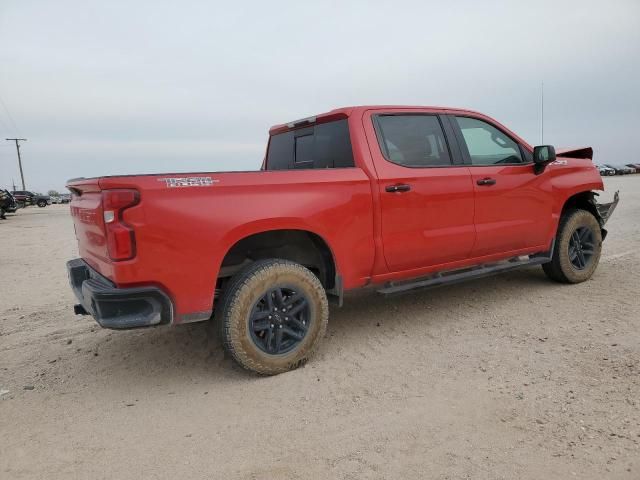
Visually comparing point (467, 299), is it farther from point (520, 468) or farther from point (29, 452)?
point (29, 452)

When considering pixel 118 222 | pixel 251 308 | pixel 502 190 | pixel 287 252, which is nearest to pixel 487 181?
Result: pixel 502 190

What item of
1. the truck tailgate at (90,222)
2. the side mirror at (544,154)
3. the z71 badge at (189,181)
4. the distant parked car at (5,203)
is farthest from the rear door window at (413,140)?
the distant parked car at (5,203)

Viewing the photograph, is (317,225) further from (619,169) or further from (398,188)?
(619,169)

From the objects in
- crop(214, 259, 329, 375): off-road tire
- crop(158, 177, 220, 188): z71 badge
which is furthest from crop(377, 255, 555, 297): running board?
crop(158, 177, 220, 188): z71 badge

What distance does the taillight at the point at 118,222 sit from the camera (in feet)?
9.02

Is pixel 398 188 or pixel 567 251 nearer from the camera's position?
pixel 398 188

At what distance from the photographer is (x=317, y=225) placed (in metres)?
3.39

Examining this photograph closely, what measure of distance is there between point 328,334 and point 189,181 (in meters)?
1.89

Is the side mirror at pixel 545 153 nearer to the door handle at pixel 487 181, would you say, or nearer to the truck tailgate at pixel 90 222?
the door handle at pixel 487 181

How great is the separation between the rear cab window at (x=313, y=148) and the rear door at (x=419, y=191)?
23 centimetres

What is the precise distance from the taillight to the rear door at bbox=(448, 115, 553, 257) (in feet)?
9.54

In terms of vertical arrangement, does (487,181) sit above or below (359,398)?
above

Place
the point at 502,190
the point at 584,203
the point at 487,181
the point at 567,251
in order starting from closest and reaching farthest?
the point at 487,181 < the point at 502,190 < the point at 567,251 < the point at 584,203

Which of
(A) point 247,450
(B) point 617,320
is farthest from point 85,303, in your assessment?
(B) point 617,320
